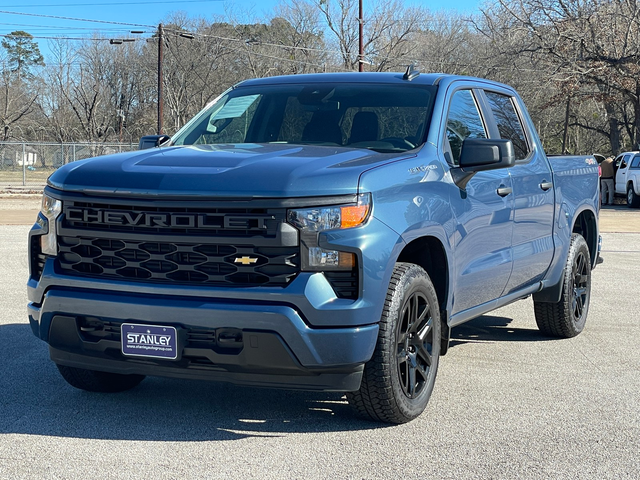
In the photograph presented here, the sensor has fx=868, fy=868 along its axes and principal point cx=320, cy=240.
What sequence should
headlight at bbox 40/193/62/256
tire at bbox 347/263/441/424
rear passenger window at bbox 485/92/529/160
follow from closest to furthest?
tire at bbox 347/263/441/424
headlight at bbox 40/193/62/256
rear passenger window at bbox 485/92/529/160

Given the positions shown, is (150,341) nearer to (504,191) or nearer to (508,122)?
(504,191)

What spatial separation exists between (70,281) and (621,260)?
A: 10.4m

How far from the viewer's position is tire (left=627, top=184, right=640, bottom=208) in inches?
1074

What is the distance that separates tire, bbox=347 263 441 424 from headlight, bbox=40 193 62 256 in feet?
5.61

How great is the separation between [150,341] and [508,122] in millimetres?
3478

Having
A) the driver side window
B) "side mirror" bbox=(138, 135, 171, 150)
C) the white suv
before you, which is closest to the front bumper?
the driver side window

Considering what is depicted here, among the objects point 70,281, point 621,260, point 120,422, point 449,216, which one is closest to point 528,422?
point 449,216

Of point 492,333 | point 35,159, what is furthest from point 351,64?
point 492,333

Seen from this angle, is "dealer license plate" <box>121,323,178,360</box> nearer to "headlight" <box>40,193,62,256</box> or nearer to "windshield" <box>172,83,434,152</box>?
"headlight" <box>40,193,62,256</box>

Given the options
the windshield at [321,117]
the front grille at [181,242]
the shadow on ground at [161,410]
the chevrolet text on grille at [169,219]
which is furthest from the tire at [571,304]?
the chevrolet text on grille at [169,219]

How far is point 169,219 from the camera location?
4.12 metres

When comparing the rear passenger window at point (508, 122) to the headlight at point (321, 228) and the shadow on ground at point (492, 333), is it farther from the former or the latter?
the headlight at point (321, 228)

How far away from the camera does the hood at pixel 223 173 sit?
4.07 meters

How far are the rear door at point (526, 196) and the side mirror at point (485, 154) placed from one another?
2.70 ft
